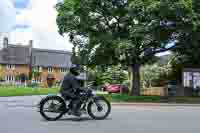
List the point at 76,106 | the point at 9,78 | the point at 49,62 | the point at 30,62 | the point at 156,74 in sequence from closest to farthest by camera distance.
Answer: the point at 76,106 → the point at 156,74 → the point at 9,78 → the point at 30,62 → the point at 49,62

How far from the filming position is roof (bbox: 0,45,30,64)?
11200 cm

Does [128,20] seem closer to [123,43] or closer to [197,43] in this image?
[123,43]

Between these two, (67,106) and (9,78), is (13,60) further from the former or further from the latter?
(67,106)

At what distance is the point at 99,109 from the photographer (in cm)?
1452

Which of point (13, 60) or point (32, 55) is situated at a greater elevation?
point (32, 55)

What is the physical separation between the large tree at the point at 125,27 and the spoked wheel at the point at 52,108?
49.1 feet

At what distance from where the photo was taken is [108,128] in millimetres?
11828

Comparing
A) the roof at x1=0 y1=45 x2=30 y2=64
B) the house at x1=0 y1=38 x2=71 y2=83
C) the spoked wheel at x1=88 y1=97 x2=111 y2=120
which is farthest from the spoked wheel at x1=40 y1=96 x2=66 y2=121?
the roof at x1=0 y1=45 x2=30 y2=64

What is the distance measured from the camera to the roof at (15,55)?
367 feet


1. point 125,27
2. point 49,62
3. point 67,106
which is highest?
point 49,62

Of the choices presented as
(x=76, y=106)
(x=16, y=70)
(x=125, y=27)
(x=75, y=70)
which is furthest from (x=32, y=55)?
(x=76, y=106)

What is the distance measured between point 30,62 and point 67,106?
332 ft

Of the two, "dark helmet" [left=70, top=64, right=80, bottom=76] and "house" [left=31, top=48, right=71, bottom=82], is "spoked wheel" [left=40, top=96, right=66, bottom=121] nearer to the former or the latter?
"dark helmet" [left=70, top=64, right=80, bottom=76]

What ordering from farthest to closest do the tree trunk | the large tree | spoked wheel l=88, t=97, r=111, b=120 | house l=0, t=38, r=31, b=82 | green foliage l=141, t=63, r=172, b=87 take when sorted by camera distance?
1. house l=0, t=38, r=31, b=82
2. green foliage l=141, t=63, r=172, b=87
3. the tree trunk
4. the large tree
5. spoked wheel l=88, t=97, r=111, b=120
